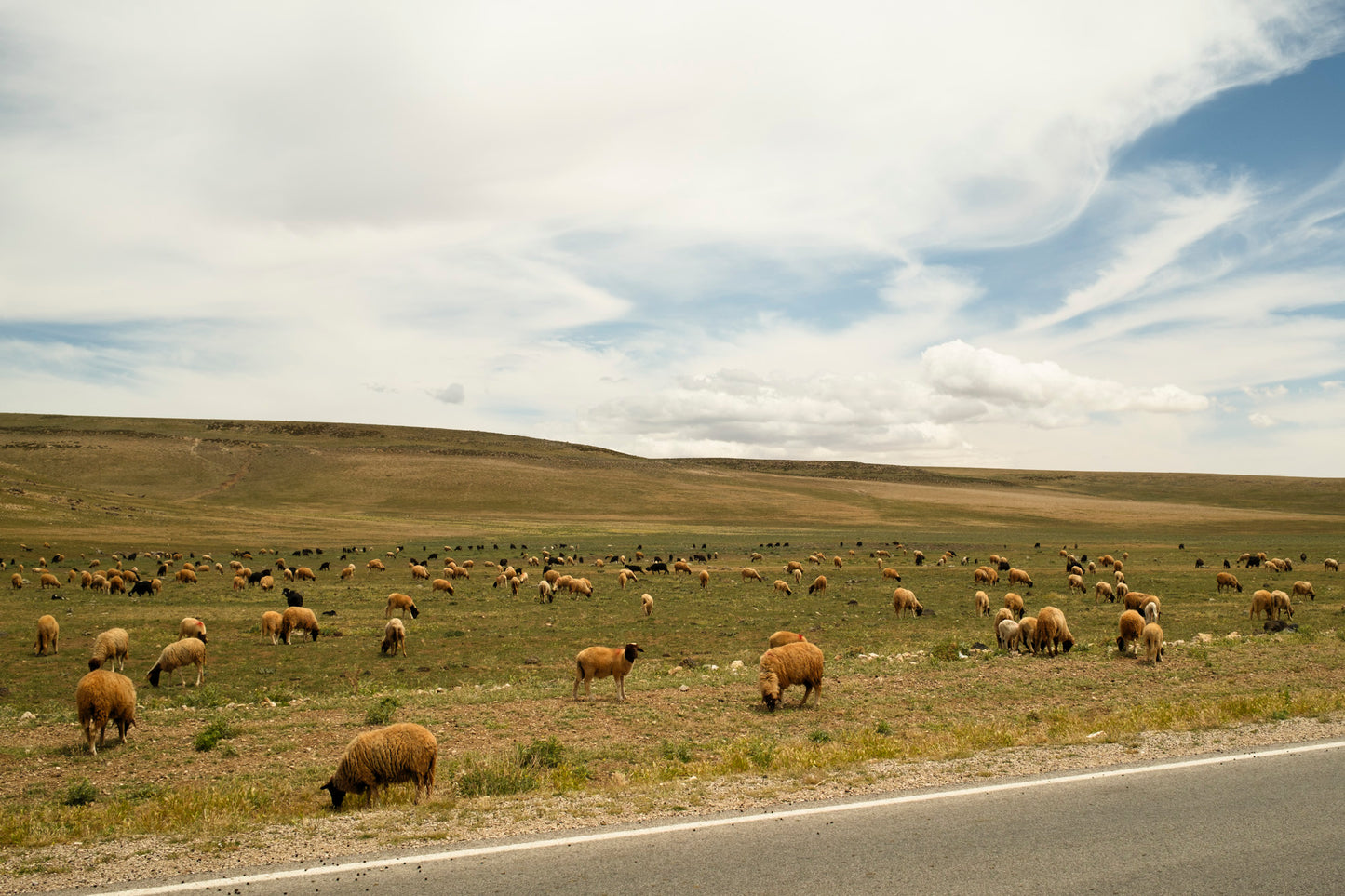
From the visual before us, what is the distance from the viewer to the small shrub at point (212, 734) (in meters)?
11.9

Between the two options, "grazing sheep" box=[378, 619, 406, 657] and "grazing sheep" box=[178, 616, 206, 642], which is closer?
"grazing sheep" box=[178, 616, 206, 642]

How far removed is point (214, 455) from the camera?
12812 cm

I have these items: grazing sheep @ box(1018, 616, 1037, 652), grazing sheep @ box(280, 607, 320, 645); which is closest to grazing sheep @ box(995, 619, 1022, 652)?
grazing sheep @ box(1018, 616, 1037, 652)

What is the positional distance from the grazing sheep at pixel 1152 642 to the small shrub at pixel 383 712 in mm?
16012

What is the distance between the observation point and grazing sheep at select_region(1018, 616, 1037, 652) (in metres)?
20.4

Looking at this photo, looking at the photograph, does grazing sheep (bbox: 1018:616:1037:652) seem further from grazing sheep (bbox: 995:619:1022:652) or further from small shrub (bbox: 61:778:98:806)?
small shrub (bbox: 61:778:98:806)

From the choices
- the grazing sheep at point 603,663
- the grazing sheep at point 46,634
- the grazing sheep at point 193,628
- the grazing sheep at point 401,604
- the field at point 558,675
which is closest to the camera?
the field at point 558,675

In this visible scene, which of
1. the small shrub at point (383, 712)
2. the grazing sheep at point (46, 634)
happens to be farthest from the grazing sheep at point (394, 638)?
the grazing sheep at point (46, 634)

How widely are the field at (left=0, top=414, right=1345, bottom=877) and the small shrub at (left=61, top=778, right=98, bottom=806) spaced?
0.04 meters

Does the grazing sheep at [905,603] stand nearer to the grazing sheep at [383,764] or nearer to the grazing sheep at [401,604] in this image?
the grazing sheep at [401,604]

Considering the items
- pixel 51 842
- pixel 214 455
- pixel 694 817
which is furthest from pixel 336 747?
pixel 214 455

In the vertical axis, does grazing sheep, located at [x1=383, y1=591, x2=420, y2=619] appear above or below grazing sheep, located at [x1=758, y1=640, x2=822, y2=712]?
below

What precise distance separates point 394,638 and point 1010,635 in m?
17.6

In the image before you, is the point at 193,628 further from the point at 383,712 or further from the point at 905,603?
the point at 905,603
